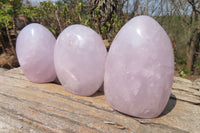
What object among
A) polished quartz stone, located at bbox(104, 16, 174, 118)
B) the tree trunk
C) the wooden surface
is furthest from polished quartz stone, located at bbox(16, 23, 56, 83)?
the tree trunk

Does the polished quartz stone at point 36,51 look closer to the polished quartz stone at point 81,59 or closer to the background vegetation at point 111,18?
the polished quartz stone at point 81,59

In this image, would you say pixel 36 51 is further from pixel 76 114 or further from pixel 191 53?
pixel 191 53

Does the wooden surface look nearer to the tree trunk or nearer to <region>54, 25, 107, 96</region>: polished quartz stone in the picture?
<region>54, 25, 107, 96</region>: polished quartz stone

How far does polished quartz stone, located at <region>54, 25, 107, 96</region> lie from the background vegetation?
897 millimetres

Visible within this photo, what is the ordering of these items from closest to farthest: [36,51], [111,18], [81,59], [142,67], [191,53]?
[142,67] → [81,59] → [36,51] → [111,18] → [191,53]

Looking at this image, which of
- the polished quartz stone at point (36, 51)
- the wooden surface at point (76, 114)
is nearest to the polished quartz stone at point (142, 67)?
the wooden surface at point (76, 114)

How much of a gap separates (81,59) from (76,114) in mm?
294

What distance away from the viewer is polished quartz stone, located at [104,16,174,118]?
65 cm

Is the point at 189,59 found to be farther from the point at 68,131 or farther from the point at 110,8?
the point at 68,131

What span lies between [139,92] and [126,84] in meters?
0.07

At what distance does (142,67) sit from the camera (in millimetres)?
653

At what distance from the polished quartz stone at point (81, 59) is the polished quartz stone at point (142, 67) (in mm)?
152

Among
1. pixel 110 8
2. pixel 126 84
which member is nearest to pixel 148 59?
pixel 126 84

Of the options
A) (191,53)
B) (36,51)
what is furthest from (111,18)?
(191,53)
